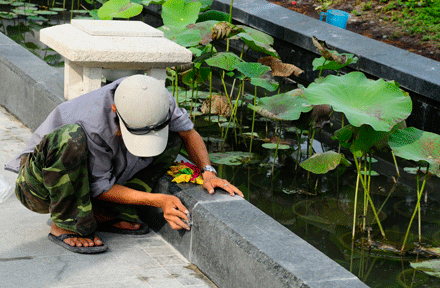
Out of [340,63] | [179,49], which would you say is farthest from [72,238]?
[340,63]

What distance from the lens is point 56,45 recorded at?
11.6 feet

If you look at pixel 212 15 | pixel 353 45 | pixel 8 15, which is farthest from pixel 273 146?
pixel 8 15

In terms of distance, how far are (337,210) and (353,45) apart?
2.03m

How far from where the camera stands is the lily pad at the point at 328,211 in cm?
374

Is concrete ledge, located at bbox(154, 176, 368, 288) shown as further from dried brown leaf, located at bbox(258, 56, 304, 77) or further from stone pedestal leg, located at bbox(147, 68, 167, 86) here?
dried brown leaf, located at bbox(258, 56, 304, 77)

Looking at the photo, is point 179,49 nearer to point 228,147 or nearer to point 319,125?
point 319,125

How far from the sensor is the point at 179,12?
4930mm

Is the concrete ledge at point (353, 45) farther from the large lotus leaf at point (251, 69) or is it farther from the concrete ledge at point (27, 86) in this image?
the concrete ledge at point (27, 86)

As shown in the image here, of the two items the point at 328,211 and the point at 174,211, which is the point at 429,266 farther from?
the point at 174,211

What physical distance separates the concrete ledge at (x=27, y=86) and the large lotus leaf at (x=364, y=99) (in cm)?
160

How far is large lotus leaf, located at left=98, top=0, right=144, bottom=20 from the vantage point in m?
5.16

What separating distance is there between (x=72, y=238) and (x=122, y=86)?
0.77 m

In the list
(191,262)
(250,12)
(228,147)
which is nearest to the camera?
(191,262)

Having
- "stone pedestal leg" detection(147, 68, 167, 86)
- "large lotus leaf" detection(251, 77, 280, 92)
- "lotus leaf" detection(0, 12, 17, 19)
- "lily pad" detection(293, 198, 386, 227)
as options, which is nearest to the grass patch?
"large lotus leaf" detection(251, 77, 280, 92)
